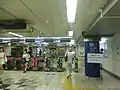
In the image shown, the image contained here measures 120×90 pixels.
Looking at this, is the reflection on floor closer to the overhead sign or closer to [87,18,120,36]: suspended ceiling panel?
the overhead sign

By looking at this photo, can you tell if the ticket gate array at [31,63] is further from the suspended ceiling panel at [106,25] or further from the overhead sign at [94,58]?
the suspended ceiling panel at [106,25]

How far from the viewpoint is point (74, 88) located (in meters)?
8.07

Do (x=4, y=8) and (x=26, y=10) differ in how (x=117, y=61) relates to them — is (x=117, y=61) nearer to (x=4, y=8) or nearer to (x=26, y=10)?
(x=26, y=10)

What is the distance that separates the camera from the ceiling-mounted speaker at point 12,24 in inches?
348

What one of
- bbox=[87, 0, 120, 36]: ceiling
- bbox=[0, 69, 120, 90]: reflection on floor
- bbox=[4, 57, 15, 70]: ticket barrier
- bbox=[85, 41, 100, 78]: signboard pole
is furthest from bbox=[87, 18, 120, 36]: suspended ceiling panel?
bbox=[4, 57, 15, 70]: ticket barrier

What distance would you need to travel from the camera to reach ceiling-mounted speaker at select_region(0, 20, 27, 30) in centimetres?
883

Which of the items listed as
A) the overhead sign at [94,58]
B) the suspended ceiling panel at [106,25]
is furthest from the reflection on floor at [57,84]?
the suspended ceiling panel at [106,25]

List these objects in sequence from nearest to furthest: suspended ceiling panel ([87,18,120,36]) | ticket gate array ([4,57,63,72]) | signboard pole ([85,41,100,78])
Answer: suspended ceiling panel ([87,18,120,36]) → signboard pole ([85,41,100,78]) → ticket gate array ([4,57,63,72])

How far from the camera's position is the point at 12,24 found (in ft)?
29.3

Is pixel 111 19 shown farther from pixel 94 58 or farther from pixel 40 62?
pixel 40 62

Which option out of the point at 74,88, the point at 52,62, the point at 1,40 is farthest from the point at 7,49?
the point at 74,88

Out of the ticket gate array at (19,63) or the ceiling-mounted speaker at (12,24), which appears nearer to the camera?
the ceiling-mounted speaker at (12,24)

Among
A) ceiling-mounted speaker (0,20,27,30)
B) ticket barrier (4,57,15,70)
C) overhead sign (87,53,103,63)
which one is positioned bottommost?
ticket barrier (4,57,15,70)

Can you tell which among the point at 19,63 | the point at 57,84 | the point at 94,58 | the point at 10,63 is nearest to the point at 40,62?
the point at 19,63
